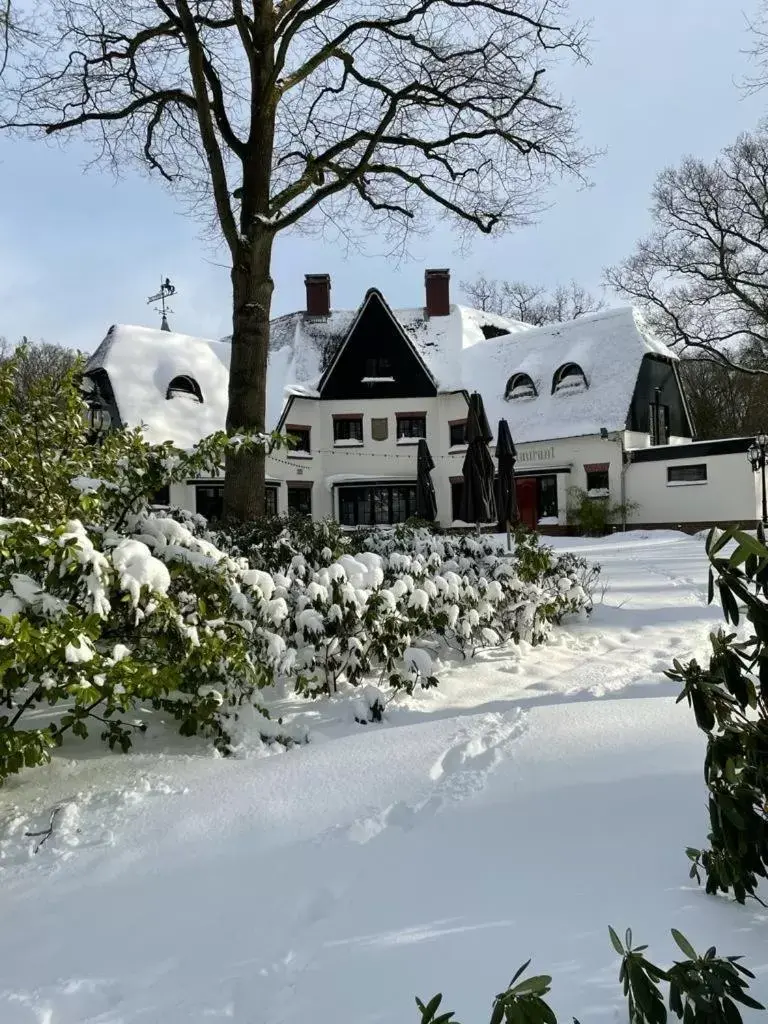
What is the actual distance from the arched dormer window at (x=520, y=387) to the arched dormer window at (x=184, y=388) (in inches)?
466

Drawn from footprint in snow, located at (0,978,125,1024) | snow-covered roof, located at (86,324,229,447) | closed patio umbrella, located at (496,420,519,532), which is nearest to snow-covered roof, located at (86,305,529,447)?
snow-covered roof, located at (86,324,229,447)

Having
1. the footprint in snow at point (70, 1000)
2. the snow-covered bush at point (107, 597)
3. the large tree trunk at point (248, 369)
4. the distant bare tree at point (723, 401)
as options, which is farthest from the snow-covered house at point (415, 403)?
the footprint in snow at point (70, 1000)

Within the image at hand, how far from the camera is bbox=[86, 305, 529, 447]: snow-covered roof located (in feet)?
82.6

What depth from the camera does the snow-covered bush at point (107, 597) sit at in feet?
9.19

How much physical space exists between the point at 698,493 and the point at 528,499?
19.9 ft

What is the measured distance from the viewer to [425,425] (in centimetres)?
2859

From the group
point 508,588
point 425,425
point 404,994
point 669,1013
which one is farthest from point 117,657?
point 425,425

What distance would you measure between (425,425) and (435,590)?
2374cm

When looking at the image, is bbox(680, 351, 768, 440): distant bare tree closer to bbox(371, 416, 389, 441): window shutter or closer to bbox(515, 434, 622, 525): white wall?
bbox(515, 434, 622, 525): white wall

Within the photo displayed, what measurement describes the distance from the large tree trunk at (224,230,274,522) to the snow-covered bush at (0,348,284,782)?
3322 mm

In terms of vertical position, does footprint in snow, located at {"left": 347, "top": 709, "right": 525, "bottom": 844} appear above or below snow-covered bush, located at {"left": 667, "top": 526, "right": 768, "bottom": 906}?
below

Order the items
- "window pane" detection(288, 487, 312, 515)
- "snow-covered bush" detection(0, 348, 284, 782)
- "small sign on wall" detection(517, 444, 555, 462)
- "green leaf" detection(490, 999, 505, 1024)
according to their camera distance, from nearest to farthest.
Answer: "green leaf" detection(490, 999, 505, 1024)
"snow-covered bush" detection(0, 348, 284, 782)
"small sign on wall" detection(517, 444, 555, 462)
"window pane" detection(288, 487, 312, 515)

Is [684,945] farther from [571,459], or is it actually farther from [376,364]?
[376,364]

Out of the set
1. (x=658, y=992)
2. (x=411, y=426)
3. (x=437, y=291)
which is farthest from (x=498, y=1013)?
(x=437, y=291)
